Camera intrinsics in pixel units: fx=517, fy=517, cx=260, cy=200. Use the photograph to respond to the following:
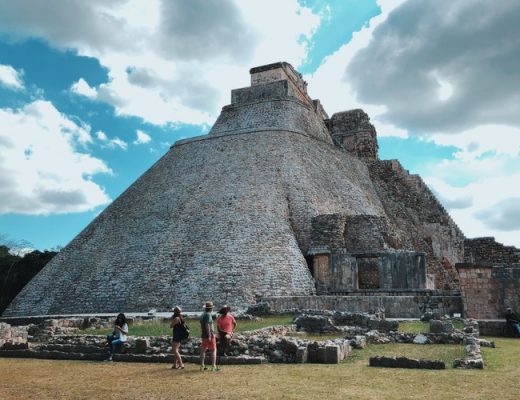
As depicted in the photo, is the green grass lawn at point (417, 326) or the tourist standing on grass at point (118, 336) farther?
the green grass lawn at point (417, 326)

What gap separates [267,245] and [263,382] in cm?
1502

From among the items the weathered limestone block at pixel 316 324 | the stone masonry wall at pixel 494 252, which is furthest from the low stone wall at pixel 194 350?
the stone masonry wall at pixel 494 252

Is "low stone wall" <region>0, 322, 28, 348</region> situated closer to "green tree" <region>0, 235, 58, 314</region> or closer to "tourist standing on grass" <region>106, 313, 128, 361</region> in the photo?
"tourist standing on grass" <region>106, 313, 128, 361</region>

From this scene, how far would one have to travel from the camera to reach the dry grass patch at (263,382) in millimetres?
6031

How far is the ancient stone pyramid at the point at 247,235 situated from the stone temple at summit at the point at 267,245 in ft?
0.21

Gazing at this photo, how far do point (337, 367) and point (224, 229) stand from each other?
15.0 meters

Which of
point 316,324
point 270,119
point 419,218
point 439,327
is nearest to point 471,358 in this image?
point 439,327

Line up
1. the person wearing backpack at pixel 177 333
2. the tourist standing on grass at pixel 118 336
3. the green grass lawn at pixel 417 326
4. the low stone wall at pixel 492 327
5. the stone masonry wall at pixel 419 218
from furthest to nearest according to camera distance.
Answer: the stone masonry wall at pixel 419 218 < the low stone wall at pixel 492 327 < the green grass lawn at pixel 417 326 < the tourist standing on grass at pixel 118 336 < the person wearing backpack at pixel 177 333

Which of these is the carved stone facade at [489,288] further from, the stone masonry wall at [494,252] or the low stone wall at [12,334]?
the low stone wall at [12,334]

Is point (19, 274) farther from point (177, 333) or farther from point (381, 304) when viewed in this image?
point (177, 333)

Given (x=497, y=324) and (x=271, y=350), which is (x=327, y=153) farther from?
(x=271, y=350)

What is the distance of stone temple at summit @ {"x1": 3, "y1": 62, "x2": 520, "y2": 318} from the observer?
63.8 ft

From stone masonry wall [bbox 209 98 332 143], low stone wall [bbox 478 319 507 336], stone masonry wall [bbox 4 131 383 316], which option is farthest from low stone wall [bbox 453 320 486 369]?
stone masonry wall [bbox 209 98 332 143]

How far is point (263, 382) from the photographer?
6832 millimetres
